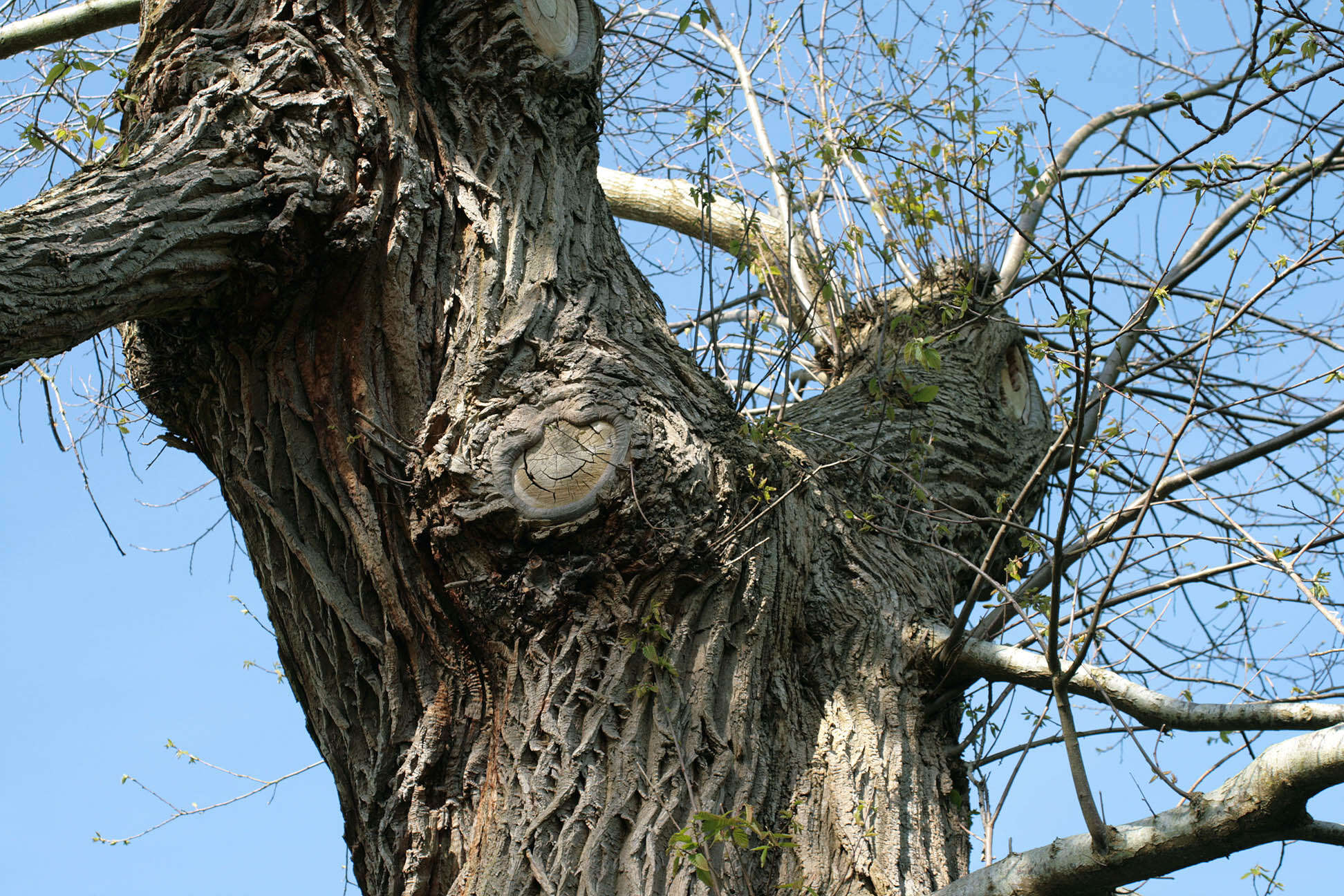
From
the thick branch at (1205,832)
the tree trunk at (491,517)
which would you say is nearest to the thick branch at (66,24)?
the tree trunk at (491,517)

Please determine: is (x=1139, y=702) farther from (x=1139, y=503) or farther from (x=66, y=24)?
(x=66, y=24)

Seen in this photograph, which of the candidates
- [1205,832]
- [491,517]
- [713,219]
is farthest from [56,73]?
[713,219]

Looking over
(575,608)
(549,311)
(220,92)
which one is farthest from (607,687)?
(220,92)

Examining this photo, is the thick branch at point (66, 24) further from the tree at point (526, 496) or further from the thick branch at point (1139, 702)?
the thick branch at point (1139, 702)

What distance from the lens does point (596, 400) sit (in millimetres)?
2447

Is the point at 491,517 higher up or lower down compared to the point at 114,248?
lower down

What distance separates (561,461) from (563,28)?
147 centimetres

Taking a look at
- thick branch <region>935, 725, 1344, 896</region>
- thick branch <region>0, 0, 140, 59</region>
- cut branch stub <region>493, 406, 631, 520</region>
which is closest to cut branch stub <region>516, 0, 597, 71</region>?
cut branch stub <region>493, 406, 631, 520</region>

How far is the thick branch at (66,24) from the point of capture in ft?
12.7

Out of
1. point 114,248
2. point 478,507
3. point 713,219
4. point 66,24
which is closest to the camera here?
point 114,248

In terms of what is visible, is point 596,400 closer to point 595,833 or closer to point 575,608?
point 575,608

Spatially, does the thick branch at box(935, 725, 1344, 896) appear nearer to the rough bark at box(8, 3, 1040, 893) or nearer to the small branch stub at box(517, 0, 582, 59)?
the rough bark at box(8, 3, 1040, 893)

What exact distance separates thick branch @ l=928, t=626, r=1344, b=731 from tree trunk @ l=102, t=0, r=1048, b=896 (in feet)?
0.51

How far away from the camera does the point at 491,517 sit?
2.35m
